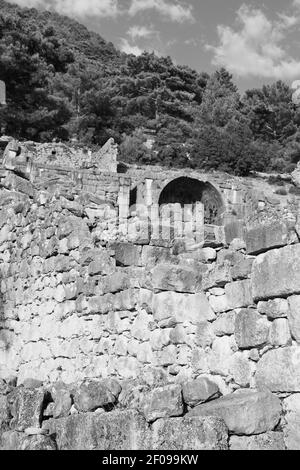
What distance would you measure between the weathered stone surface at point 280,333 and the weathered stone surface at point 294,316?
0.05 metres

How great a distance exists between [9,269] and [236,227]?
436 centimetres

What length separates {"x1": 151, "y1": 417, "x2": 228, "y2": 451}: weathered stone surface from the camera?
10.2ft

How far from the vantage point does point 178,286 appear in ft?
13.9

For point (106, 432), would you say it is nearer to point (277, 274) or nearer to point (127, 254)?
point (277, 274)

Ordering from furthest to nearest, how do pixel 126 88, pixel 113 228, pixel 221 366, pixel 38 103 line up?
pixel 126 88 → pixel 38 103 → pixel 113 228 → pixel 221 366

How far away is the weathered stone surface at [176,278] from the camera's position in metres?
4.15

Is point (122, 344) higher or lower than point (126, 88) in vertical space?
lower

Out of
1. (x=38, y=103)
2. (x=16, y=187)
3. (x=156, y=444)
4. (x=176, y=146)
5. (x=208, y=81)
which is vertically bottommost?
(x=156, y=444)

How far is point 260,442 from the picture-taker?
3.14m

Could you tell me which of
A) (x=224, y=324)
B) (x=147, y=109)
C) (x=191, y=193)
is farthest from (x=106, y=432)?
(x=147, y=109)

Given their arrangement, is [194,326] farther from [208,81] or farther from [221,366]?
[208,81]

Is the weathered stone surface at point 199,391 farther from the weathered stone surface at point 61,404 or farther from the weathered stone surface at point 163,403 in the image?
the weathered stone surface at point 61,404

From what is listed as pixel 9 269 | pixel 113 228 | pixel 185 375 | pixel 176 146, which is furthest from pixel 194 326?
pixel 176 146

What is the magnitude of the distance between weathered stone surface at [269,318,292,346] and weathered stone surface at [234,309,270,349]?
0.05 m
